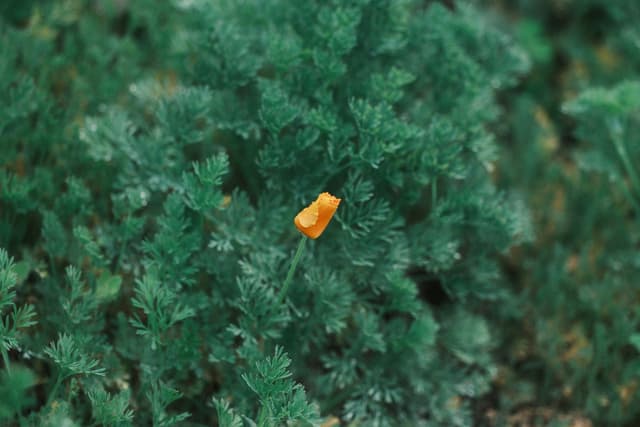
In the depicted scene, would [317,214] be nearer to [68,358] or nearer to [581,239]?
[68,358]

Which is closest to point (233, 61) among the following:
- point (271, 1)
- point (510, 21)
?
point (271, 1)

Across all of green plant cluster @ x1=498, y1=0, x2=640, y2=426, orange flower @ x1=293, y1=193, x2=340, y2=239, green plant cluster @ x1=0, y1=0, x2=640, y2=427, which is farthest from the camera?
green plant cluster @ x1=498, y1=0, x2=640, y2=426

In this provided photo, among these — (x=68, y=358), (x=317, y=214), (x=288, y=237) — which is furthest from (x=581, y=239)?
(x=68, y=358)

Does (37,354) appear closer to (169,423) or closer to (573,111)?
(169,423)

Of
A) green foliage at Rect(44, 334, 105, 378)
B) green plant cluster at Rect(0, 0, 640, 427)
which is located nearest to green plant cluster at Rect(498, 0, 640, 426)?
green plant cluster at Rect(0, 0, 640, 427)

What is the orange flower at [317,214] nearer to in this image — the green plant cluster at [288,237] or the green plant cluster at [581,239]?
the green plant cluster at [288,237]

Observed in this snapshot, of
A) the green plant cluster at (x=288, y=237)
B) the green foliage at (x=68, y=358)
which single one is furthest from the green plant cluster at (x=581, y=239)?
the green foliage at (x=68, y=358)

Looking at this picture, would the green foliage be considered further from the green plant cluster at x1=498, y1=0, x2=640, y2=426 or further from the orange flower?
the green plant cluster at x1=498, y1=0, x2=640, y2=426
